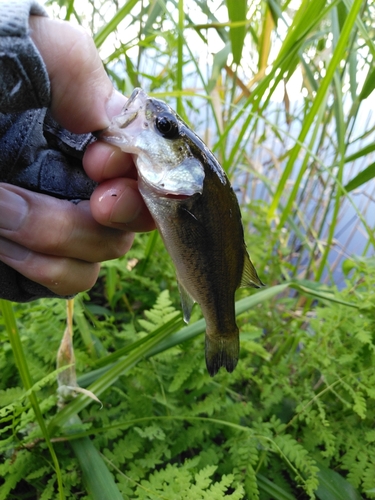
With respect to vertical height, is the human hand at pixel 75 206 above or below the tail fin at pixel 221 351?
above

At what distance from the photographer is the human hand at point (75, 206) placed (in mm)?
666

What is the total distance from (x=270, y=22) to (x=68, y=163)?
4.42ft

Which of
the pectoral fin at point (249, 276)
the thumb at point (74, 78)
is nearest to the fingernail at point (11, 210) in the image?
the thumb at point (74, 78)

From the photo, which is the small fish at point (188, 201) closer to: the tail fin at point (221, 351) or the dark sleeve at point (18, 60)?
the tail fin at point (221, 351)

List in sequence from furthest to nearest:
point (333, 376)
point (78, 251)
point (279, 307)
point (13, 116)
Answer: point (279, 307) → point (333, 376) → point (78, 251) → point (13, 116)

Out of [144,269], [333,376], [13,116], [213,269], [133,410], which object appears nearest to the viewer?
[13,116]

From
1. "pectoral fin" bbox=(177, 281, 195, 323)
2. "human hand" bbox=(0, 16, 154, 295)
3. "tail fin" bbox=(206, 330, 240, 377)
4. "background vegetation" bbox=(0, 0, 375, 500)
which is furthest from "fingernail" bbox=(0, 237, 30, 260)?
"tail fin" bbox=(206, 330, 240, 377)

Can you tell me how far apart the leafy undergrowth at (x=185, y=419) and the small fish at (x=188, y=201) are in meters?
0.20

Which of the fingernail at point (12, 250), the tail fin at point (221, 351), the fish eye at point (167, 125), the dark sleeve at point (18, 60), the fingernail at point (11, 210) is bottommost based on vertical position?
the tail fin at point (221, 351)

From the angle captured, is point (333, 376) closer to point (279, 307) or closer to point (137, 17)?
point (279, 307)

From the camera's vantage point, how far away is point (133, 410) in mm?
1178

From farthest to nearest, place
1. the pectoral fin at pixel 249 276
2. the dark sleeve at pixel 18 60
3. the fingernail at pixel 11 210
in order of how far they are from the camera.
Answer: the pectoral fin at pixel 249 276 → the fingernail at pixel 11 210 → the dark sleeve at pixel 18 60

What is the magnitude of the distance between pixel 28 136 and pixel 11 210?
15 centimetres

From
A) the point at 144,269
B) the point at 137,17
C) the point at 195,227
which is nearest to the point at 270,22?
the point at 137,17
